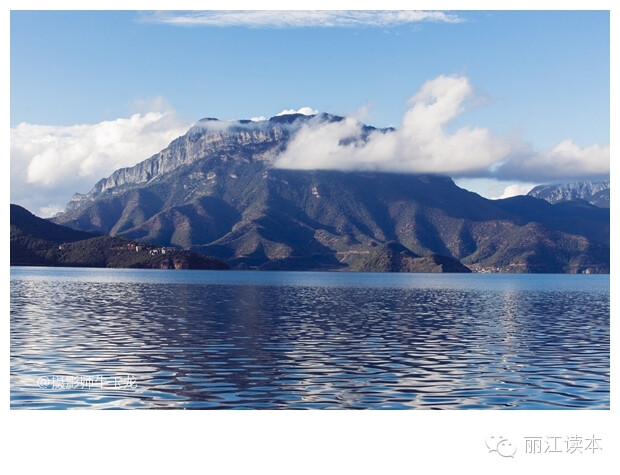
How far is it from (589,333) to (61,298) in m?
94.8

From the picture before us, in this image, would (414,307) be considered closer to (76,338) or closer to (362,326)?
(362,326)

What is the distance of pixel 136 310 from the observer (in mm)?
108625

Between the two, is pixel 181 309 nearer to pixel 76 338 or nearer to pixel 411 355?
pixel 76 338
